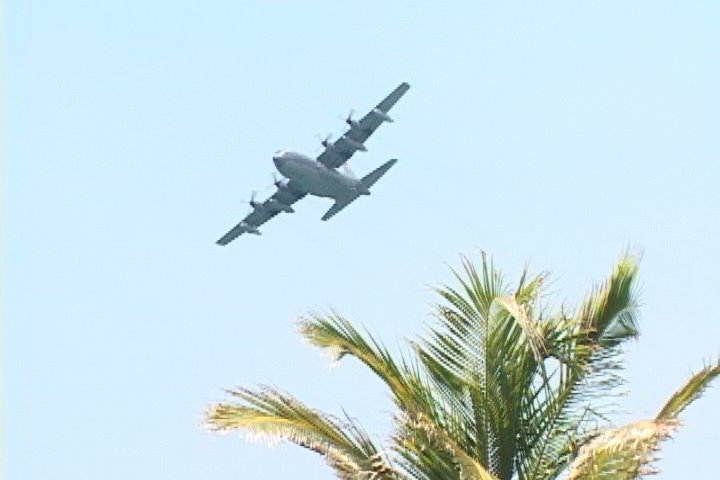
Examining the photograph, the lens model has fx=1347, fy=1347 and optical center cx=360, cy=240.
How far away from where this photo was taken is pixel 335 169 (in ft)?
245

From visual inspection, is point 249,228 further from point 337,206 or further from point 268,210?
point 337,206

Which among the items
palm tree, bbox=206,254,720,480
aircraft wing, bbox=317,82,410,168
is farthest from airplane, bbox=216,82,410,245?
palm tree, bbox=206,254,720,480

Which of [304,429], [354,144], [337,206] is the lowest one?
[304,429]

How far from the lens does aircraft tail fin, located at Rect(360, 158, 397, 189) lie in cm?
7644

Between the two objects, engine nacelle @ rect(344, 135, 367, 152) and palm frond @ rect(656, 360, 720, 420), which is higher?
engine nacelle @ rect(344, 135, 367, 152)

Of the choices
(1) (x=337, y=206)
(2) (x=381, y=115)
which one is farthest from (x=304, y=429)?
(1) (x=337, y=206)

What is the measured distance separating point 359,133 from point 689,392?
64.8 meters

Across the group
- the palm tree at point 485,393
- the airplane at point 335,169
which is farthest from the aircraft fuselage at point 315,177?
the palm tree at point 485,393

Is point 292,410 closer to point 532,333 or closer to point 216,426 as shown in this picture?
point 216,426

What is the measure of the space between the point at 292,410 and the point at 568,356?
186 centimetres

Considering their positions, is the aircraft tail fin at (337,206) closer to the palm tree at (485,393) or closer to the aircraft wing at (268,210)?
the aircraft wing at (268,210)

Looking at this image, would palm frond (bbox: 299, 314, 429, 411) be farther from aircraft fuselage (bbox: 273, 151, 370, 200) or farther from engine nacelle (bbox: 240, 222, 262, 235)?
engine nacelle (bbox: 240, 222, 262, 235)

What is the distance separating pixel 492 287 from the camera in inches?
356

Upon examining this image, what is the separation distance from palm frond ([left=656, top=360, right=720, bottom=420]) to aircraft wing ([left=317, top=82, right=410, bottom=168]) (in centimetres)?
6341
